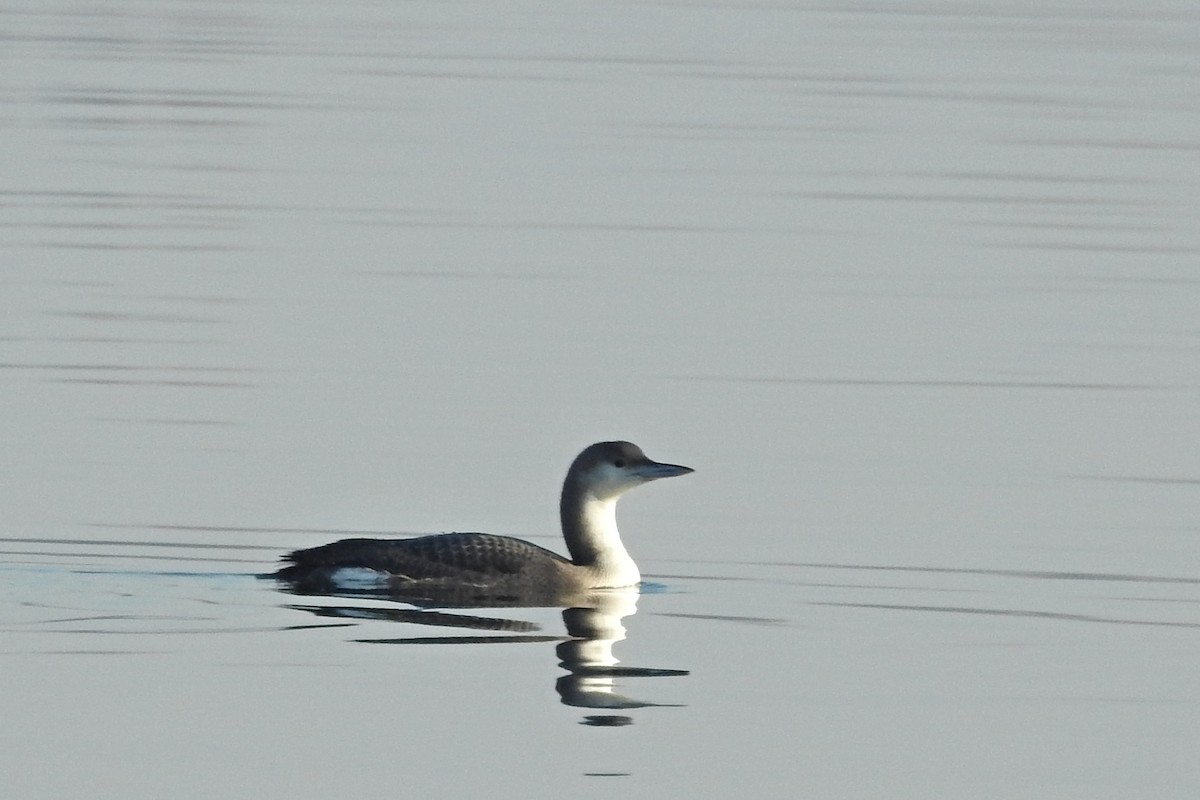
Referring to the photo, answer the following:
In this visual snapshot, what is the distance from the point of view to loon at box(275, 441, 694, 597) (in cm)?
1002

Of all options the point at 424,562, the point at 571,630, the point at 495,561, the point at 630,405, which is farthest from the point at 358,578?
→ the point at 630,405

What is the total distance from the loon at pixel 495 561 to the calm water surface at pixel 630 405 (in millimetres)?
208

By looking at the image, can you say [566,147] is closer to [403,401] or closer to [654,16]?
[403,401]

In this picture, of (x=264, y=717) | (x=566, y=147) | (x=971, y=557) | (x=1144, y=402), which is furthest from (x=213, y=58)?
(x=264, y=717)

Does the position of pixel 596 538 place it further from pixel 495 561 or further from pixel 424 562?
pixel 424 562

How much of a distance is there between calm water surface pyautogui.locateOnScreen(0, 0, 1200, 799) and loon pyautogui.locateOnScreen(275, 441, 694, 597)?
21 cm

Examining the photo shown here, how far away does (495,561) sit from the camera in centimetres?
1016

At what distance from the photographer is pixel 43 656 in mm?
8602

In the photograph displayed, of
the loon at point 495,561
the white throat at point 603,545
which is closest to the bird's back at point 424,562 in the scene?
the loon at point 495,561

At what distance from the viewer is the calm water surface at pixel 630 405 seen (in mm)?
8367

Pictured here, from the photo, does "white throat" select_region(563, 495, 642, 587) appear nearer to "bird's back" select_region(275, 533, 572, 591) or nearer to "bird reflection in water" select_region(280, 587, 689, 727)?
"bird reflection in water" select_region(280, 587, 689, 727)

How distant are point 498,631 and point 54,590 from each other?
Result: 5.21 ft

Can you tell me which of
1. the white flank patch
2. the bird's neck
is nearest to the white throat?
the bird's neck

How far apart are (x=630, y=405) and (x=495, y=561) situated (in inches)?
138
